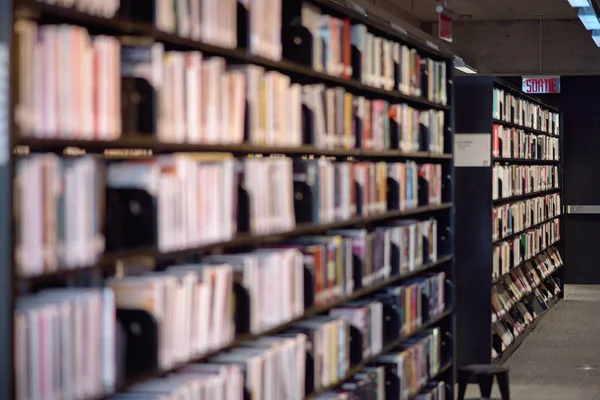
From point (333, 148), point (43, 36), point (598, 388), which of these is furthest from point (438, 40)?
point (43, 36)

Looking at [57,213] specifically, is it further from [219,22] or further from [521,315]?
[521,315]

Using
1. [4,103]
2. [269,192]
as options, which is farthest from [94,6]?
[269,192]

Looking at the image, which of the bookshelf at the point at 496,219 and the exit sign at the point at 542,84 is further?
the exit sign at the point at 542,84

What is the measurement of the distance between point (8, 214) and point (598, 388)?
6.65 m

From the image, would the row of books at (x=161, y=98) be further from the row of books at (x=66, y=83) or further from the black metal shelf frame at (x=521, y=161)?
the black metal shelf frame at (x=521, y=161)

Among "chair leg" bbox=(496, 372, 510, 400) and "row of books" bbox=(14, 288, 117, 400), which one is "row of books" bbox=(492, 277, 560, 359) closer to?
"chair leg" bbox=(496, 372, 510, 400)

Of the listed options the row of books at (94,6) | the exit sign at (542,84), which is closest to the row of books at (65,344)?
the row of books at (94,6)

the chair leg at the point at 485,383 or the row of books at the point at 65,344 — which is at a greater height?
the row of books at the point at 65,344

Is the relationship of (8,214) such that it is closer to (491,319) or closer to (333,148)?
(333,148)

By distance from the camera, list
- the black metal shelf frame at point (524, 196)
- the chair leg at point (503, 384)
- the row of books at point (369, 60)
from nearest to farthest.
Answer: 1. the row of books at point (369, 60)
2. the chair leg at point (503, 384)
3. the black metal shelf frame at point (524, 196)

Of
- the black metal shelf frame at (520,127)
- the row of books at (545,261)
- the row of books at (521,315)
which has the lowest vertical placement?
the row of books at (521,315)

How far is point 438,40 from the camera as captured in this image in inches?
359

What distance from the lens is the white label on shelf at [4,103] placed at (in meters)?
2.52

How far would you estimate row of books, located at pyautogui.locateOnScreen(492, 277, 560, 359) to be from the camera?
29.8 feet
